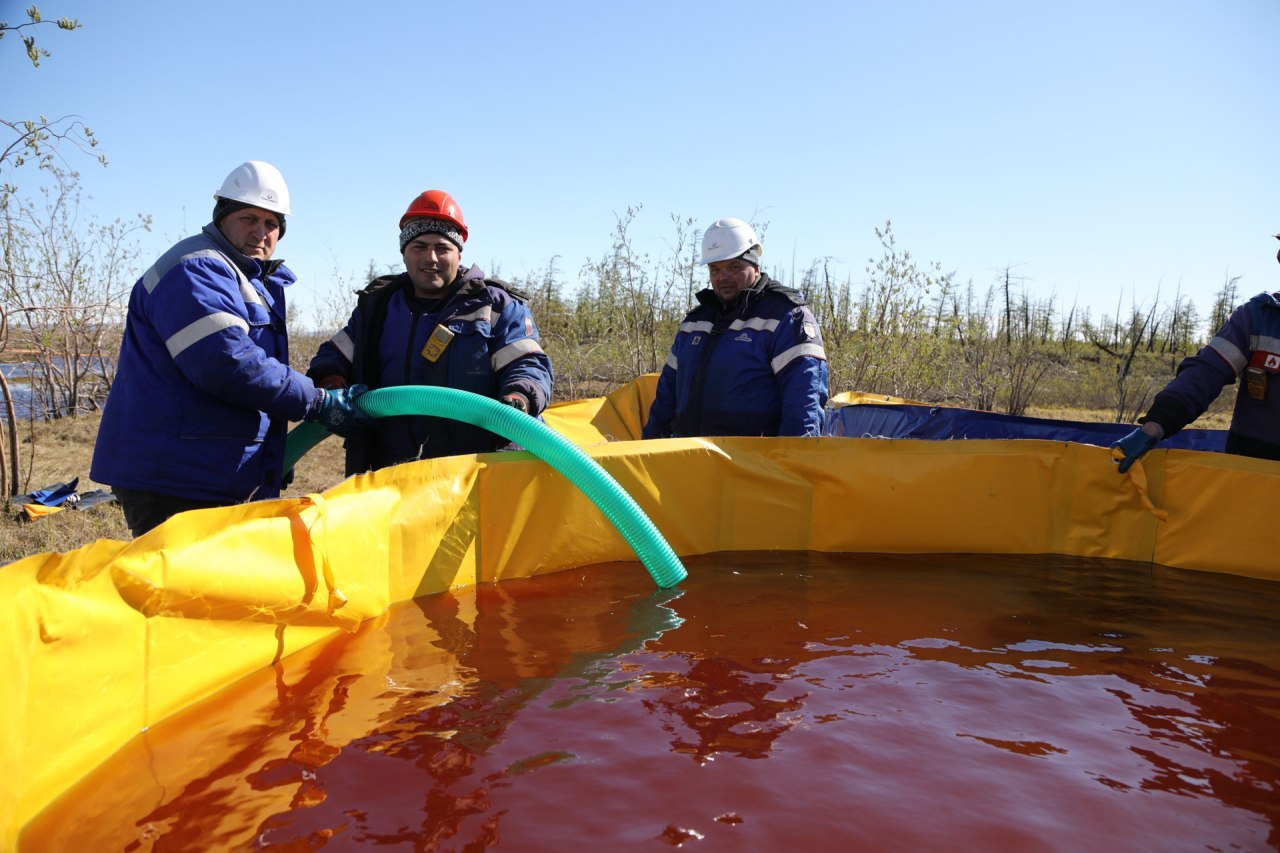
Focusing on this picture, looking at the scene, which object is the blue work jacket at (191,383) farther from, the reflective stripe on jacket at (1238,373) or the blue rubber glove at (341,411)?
the reflective stripe on jacket at (1238,373)

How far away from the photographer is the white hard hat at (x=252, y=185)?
10.4 feet

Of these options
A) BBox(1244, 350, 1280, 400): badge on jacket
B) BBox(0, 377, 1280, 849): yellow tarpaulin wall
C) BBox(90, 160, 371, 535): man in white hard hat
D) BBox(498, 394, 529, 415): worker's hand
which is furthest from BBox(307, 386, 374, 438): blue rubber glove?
BBox(1244, 350, 1280, 400): badge on jacket

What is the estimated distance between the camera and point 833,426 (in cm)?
661

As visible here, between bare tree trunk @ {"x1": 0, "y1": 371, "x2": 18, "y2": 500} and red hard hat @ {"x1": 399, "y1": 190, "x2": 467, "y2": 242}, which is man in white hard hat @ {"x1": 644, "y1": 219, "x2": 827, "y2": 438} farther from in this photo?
bare tree trunk @ {"x1": 0, "y1": 371, "x2": 18, "y2": 500}

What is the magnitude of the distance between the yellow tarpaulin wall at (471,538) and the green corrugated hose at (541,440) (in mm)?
228

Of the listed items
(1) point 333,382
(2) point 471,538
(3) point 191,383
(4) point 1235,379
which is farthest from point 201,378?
(4) point 1235,379

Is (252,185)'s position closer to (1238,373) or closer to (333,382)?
(333,382)

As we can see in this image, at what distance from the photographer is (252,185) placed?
3.19m

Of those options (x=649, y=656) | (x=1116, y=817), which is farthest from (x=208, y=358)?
(x=1116, y=817)

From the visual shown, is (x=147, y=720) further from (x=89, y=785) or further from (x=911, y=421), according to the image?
(x=911, y=421)

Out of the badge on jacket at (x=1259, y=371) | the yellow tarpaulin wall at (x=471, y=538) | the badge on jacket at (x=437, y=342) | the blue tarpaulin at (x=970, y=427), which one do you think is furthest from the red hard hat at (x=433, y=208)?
the badge on jacket at (x=1259, y=371)

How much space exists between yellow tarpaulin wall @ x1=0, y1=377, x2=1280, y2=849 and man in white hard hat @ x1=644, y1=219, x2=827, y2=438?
33 centimetres

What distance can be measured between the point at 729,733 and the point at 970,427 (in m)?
4.11

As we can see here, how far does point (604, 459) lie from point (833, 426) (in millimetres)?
3243
